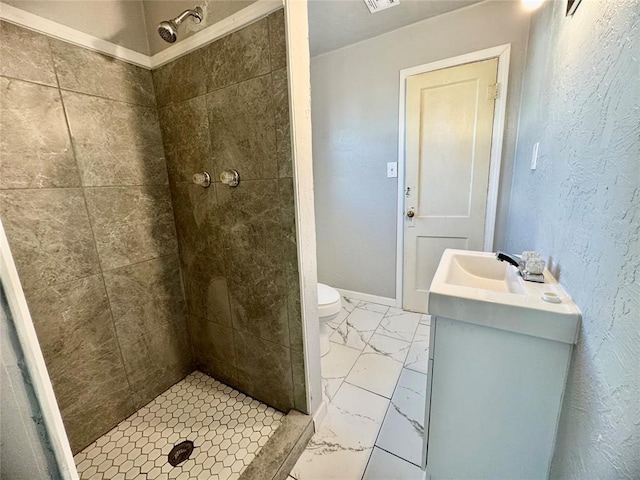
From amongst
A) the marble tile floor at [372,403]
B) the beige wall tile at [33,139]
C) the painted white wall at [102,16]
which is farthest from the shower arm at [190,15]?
the marble tile floor at [372,403]

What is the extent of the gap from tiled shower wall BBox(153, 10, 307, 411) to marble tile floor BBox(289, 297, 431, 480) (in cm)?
27

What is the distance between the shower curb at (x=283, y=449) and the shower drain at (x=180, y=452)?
0.31m

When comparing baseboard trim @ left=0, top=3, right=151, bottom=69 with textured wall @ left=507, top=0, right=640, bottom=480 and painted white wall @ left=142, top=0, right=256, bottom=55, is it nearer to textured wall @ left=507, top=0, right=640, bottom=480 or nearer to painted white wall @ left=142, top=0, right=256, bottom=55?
painted white wall @ left=142, top=0, right=256, bottom=55

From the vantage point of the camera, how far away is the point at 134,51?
1.25m

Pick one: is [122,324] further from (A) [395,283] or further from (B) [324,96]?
(B) [324,96]

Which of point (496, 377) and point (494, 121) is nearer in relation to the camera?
point (496, 377)

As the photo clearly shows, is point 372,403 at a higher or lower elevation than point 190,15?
lower

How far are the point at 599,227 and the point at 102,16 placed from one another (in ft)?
6.37

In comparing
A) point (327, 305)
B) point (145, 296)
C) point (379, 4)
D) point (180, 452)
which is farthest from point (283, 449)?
point (379, 4)

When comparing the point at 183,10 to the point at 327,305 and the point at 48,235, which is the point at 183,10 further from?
the point at 327,305

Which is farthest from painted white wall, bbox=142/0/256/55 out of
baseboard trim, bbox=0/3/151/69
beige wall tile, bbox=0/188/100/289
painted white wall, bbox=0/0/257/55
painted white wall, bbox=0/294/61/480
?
painted white wall, bbox=0/294/61/480

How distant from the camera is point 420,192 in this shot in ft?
7.04

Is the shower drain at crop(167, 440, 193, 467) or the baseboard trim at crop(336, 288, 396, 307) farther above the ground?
the baseboard trim at crop(336, 288, 396, 307)

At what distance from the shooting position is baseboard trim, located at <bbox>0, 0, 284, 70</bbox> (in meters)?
0.93
